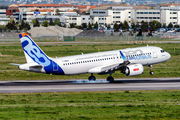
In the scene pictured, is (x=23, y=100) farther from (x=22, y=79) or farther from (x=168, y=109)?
(x=22, y=79)

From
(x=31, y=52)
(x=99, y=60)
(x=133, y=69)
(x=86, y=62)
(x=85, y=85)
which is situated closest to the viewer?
(x=31, y=52)

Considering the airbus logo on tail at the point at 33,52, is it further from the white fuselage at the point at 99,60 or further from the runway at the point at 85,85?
the runway at the point at 85,85

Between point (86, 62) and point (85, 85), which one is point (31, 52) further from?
point (85, 85)

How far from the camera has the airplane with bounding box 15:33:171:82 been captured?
160 ft

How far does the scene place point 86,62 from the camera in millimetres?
51375

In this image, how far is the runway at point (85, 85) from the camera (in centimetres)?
4556

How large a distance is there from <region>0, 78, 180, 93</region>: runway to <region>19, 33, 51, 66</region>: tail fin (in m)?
3.50

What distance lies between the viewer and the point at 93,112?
3103cm

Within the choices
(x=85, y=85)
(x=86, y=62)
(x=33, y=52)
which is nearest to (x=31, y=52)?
(x=33, y=52)

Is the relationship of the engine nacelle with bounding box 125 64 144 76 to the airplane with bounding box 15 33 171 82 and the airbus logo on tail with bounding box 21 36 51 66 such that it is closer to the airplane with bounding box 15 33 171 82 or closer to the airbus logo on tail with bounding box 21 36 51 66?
the airplane with bounding box 15 33 171 82

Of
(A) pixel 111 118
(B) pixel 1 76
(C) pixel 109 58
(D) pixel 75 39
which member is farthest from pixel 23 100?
(D) pixel 75 39

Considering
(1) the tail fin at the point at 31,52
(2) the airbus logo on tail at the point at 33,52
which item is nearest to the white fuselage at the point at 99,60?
(2) the airbus logo on tail at the point at 33,52

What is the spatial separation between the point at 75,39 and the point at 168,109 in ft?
460

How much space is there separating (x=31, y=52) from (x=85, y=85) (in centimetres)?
894
